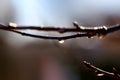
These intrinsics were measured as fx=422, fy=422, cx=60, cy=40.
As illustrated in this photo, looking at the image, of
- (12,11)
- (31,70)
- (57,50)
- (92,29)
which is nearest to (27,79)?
(31,70)

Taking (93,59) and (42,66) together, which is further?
(42,66)

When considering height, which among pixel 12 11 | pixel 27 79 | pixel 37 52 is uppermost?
pixel 12 11

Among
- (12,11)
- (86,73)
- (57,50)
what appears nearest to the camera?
(86,73)

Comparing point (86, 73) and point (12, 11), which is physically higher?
point (12, 11)

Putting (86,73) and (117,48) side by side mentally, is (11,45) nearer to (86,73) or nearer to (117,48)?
(117,48)

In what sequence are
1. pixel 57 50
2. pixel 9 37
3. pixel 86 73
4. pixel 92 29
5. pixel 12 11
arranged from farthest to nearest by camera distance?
pixel 12 11 → pixel 9 37 → pixel 57 50 → pixel 86 73 → pixel 92 29

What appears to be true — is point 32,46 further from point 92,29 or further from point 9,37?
point 92,29

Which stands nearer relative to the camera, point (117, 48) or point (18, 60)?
point (117, 48)

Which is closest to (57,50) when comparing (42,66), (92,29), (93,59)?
(42,66)

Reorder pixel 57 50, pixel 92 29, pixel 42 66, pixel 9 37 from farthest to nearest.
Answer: pixel 9 37
pixel 42 66
pixel 57 50
pixel 92 29
